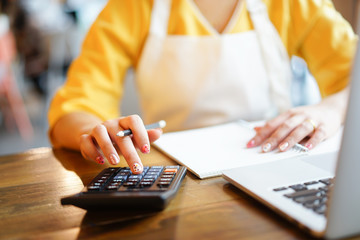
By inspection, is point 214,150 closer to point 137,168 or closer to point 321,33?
point 137,168

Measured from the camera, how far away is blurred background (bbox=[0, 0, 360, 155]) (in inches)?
126

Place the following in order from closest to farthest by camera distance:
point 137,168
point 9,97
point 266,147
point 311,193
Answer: point 311,193 → point 137,168 → point 266,147 → point 9,97

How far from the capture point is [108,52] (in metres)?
0.94

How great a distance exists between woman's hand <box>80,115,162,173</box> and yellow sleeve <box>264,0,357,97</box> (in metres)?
0.56

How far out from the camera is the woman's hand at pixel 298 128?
63cm

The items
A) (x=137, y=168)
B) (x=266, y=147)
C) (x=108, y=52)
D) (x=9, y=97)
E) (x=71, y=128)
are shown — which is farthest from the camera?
(x=9, y=97)

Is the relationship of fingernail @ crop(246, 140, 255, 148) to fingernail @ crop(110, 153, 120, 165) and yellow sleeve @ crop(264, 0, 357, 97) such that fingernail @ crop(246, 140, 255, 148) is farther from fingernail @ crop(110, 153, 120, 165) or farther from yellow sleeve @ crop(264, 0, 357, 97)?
yellow sleeve @ crop(264, 0, 357, 97)

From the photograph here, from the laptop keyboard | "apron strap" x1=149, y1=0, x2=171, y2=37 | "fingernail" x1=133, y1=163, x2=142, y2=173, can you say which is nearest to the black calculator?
"fingernail" x1=133, y1=163, x2=142, y2=173

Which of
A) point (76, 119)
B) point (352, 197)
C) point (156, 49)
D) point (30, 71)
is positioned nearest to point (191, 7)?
point (156, 49)

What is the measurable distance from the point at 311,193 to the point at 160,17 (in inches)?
26.8

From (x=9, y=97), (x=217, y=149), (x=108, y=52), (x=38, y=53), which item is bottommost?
(x=9, y=97)

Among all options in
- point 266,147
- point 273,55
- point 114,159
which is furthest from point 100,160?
point 273,55

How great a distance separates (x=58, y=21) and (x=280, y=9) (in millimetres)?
3208

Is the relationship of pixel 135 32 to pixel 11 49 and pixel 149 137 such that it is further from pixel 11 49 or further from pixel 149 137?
pixel 11 49
